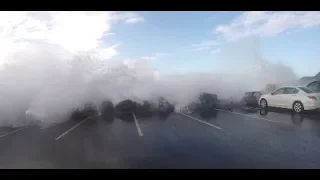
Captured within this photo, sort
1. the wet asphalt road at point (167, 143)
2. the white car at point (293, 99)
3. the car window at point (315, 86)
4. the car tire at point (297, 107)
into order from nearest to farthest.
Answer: the wet asphalt road at point (167, 143)
the car window at point (315, 86)
the white car at point (293, 99)
the car tire at point (297, 107)

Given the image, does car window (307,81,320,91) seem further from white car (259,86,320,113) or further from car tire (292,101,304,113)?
car tire (292,101,304,113)

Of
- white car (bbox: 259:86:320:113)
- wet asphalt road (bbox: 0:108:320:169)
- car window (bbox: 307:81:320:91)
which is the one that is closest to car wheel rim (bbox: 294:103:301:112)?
white car (bbox: 259:86:320:113)

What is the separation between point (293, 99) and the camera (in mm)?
4387

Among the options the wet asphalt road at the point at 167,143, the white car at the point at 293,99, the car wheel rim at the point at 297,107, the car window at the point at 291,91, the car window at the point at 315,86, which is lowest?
the wet asphalt road at the point at 167,143

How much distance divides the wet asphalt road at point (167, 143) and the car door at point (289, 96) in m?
0.26

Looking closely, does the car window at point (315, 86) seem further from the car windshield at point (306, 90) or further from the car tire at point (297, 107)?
the car tire at point (297, 107)

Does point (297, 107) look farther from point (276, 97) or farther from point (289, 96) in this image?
point (276, 97)

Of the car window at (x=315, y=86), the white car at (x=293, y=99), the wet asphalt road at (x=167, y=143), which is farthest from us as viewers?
the white car at (x=293, y=99)

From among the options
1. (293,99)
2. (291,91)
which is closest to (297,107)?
(293,99)

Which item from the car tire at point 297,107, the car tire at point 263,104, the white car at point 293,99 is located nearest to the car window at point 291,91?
the white car at point 293,99

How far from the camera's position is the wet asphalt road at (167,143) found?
3.79 m

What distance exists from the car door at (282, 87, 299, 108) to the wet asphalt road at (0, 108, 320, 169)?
262 millimetres

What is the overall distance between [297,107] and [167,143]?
6.19 feet

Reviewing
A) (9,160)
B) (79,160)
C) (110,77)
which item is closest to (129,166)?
(79,160)
